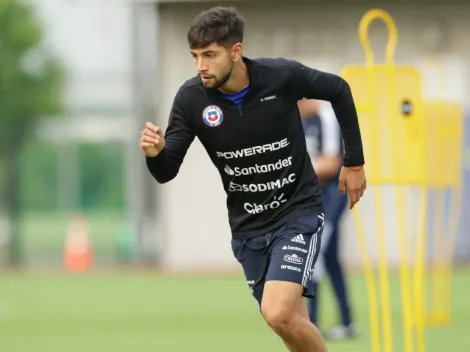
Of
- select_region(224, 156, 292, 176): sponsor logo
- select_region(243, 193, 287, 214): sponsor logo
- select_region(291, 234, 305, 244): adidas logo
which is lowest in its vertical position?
select_region(291, 234, 305, 244): adidas logo

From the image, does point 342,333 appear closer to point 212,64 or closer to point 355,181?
point 355,181

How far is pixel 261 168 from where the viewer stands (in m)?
7.38

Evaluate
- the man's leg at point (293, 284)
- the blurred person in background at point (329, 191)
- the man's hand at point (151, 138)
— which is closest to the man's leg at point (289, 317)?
the man's leg at point (293, 284)

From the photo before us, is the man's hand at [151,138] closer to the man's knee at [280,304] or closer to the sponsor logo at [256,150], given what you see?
the sponsor logo at [256,150]

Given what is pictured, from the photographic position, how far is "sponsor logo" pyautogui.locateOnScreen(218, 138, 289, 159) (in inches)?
289

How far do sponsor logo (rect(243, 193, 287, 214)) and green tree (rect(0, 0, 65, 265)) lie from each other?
20.0m

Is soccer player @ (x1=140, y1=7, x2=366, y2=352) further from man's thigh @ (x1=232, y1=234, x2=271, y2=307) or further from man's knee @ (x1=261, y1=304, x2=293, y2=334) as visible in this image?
man's knee @ (x1=261, y1=304, x2=293, y2=334)

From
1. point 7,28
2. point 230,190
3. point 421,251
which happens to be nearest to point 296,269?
point 230,190

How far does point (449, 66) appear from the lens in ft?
73.8

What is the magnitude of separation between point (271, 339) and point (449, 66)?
1168 cm

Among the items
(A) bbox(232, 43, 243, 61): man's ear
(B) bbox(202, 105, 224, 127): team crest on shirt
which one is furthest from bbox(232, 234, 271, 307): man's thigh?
(A) bbox(232, 43, 243, 61): man's ear

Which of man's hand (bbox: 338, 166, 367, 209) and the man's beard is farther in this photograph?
man's hand (bbox: 338, 166, 367, 209)

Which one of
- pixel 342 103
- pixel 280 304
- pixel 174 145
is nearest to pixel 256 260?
pixel 280 304

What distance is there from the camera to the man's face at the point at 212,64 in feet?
23.2
